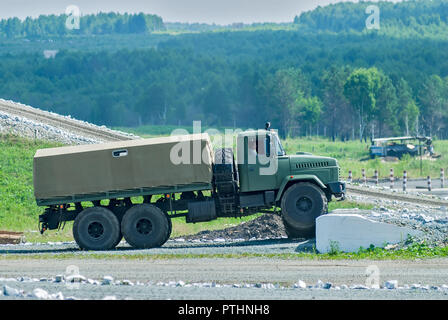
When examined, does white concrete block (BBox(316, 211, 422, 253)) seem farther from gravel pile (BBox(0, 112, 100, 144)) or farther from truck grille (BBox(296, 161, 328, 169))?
gravel pile (BBox(0, 112, 100, 144))

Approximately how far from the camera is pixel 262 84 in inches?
5364

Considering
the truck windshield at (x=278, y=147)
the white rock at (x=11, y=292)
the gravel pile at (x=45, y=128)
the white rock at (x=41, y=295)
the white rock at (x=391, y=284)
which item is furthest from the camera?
the gravel pile at (x=45, y=128)

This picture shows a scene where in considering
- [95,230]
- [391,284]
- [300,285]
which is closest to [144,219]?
[95,230]

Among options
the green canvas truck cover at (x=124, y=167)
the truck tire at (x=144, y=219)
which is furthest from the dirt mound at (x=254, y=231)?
the green canvas truck cover at (x=124, y=167)

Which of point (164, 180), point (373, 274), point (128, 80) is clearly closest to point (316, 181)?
point (164, 180)

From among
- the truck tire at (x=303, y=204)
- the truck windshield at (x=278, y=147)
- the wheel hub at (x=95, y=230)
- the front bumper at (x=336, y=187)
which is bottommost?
the wheel hub at (x=95, y=230)

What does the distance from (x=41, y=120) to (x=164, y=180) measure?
2953cm

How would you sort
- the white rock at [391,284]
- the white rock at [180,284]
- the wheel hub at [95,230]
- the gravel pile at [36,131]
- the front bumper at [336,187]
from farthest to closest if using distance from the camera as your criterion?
1. the gravel pile at [36,131]
2. the front bumper at [336,187]
3. the wheel hub at [95,230]
4. the white rock at [180,284]
5. the white rock at [391,284]

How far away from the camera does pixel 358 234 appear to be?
74.1 ft

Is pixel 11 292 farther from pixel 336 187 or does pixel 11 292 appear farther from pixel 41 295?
pixel 336 187

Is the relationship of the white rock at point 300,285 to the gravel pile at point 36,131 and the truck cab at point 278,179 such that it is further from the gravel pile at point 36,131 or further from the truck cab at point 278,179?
the gravel pile at point 36,131

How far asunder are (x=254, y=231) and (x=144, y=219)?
16.1 ft

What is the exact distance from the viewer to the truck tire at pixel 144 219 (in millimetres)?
24609

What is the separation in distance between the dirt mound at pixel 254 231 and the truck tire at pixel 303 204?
102 inches
